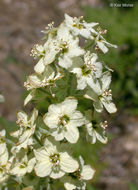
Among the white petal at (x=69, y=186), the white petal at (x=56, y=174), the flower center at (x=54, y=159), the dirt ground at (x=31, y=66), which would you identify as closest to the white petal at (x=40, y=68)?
the flower center at (x=54, y=159)

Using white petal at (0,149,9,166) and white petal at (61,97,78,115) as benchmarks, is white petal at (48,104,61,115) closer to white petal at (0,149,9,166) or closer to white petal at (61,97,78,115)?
white petal at (61,97,78,115)

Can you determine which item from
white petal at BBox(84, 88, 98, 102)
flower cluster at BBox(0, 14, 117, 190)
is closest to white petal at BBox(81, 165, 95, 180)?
flower cluster at BBox(0, 14, 117, 190)

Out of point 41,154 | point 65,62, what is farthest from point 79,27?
point 41,154

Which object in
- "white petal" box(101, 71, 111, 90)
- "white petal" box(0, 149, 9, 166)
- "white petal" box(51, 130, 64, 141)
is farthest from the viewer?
"white petal" box(0, 149, 9, 166)

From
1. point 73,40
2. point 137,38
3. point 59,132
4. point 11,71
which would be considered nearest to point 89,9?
point 137,38

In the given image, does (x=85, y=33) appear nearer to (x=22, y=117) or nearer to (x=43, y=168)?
(x=22, y=117)

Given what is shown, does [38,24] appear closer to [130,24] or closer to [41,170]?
[130,24]

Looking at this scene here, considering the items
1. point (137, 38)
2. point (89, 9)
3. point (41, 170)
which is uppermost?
point (89, 9)
